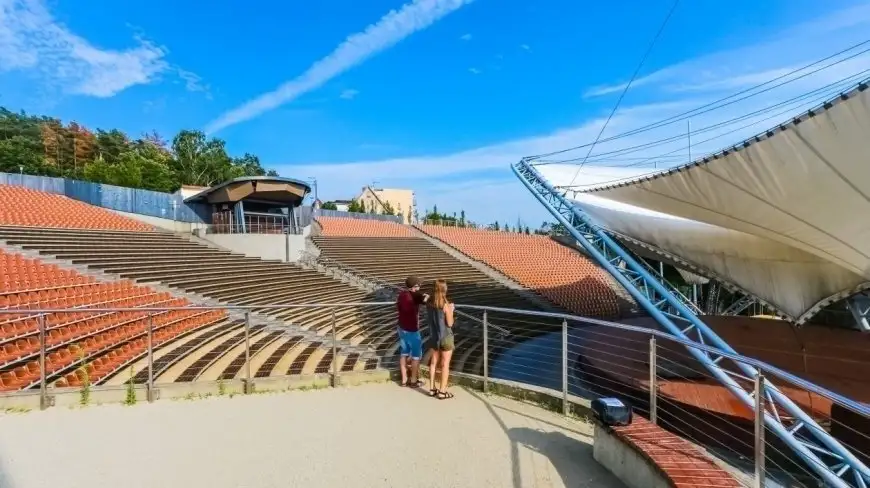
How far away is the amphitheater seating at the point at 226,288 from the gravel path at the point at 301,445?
96.9 inches

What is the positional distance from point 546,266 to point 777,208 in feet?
73.6

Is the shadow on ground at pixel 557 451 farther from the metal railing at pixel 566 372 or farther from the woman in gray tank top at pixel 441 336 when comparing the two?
the woman in gray tank top at pixel 441 336

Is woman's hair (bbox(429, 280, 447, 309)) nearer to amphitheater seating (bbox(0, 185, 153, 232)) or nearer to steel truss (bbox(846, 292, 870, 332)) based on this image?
steel truss (bbox(846, 292, 870, 332))

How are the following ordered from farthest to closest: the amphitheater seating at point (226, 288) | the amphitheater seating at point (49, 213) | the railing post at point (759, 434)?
the amphitheater seating at point (49, 213) < the amphitheater seating at point (226, 288) < the railing post at point (759, 434)

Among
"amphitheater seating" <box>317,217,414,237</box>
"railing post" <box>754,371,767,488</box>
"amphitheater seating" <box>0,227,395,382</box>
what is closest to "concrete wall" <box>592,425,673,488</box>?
"railing post" <box>754,371,767,488</box>

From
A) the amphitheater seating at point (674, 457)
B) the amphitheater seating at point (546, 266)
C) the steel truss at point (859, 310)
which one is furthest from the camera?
the amphitheater seating at point (546, 266)

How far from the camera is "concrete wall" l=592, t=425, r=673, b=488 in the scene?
3.25m

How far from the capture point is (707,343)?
Result: 10625 millimetres

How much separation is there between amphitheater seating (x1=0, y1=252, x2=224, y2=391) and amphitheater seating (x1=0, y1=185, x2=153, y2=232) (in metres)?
7.14

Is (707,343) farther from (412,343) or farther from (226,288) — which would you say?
(226,288)

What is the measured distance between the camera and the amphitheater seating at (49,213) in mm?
18219

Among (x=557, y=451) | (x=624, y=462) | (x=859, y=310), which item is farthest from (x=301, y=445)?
(x=859, y=310)

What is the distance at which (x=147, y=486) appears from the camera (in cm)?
344

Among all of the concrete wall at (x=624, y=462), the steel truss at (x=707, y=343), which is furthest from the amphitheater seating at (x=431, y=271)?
the concrete wall at (x=624, y=462)
